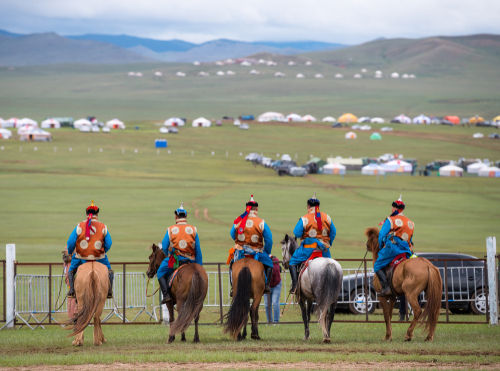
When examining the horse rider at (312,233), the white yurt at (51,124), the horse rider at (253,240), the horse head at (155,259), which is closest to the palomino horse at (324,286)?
the horse rider at (312,233)

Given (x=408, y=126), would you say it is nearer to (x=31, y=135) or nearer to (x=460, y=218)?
(x=31, y=135)

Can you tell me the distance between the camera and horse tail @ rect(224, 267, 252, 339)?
41.0 ft

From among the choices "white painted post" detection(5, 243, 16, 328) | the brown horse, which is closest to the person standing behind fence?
the brown horse

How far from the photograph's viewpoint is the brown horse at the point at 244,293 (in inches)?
493

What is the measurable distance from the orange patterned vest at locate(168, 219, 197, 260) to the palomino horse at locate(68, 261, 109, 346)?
1260 mm

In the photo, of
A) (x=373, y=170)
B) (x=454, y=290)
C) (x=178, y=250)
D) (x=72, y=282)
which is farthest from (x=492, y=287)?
(x=373, y=170)

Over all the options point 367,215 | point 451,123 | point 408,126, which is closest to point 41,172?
point 367,215

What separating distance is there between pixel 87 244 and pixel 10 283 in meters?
3.22

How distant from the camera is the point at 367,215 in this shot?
42.2m

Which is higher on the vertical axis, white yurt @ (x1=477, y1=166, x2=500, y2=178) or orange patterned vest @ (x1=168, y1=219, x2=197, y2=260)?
white yurt @ (x1=477, y1=166, x2=500, y2=178)

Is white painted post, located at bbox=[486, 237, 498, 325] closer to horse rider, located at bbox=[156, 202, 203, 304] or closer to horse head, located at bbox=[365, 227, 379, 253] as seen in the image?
horse head, located at bbox=[365, 227, 379, 253]

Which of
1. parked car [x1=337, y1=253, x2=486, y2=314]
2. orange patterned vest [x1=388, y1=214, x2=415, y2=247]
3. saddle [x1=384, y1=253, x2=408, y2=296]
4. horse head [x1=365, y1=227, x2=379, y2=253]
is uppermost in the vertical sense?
orange patterned vest [x1=388, y1=214, x2=415, y2=247]

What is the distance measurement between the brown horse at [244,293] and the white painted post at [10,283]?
16.2 ft

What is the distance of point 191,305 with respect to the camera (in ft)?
41.1
